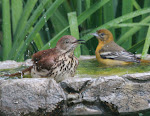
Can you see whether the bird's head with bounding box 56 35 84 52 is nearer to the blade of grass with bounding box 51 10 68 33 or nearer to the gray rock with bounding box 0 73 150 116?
the gray rock with bounding box 0 73 150 116

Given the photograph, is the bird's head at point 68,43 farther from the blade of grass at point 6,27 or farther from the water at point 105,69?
the blade of grass at point 6,27

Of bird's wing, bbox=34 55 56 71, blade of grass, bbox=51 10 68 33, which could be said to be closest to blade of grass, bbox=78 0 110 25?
blade of grass, bbox=51 10 68 33

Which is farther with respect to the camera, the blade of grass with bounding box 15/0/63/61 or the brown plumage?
the brown plumage

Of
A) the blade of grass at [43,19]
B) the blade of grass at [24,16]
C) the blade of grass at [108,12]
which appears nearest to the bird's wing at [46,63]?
the blade of grass at [43,19]

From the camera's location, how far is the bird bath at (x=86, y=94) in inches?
131

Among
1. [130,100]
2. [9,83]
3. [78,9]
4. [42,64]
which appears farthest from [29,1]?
[130,100]

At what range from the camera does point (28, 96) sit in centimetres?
333

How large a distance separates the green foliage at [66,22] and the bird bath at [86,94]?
119cm

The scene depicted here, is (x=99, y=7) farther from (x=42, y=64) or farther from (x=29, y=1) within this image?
(x=42, y=64)

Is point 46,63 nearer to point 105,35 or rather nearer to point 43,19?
point 43,19

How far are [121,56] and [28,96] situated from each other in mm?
→ 2034

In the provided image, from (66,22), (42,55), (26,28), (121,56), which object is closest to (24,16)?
(26,28)

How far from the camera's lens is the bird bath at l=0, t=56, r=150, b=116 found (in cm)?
333

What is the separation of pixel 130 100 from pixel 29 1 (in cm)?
226
